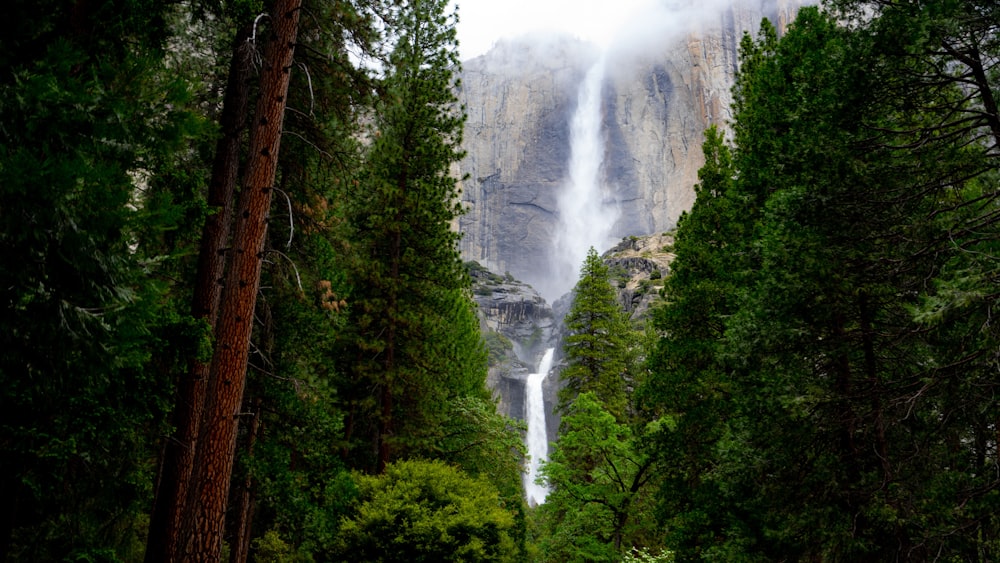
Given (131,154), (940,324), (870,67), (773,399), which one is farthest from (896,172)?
(131,154)

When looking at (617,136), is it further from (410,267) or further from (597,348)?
(410,267)

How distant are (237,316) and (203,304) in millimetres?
1203

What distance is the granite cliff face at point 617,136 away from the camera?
107 m

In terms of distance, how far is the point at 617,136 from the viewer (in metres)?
113

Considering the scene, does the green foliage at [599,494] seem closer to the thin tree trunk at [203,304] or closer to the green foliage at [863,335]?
the green foliage at [863,335]

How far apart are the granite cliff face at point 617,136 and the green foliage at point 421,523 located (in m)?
95.4

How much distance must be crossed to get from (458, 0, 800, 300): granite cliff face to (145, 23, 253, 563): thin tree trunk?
317ft

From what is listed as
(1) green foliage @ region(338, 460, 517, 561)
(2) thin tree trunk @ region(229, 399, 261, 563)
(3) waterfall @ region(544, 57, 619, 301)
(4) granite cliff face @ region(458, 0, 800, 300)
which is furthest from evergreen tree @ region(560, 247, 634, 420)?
(3) waterfall @ region(544, 57, 619, 301)

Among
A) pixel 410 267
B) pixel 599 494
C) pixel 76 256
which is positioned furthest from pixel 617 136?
pixel 76 256

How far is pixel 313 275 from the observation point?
9125mm

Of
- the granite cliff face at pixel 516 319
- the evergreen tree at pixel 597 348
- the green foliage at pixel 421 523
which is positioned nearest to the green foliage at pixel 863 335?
the green foliage at pixel 421 523

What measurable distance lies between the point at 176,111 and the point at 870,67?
22.3 ft

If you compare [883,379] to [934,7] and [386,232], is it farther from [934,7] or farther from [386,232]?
[386,232]

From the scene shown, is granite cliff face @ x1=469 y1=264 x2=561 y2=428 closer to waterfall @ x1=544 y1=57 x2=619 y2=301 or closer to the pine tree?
waterfall @ x1=544 y1=57 x2=619 y2=301
